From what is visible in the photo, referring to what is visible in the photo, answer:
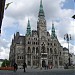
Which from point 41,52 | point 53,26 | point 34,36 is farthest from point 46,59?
point 53,26

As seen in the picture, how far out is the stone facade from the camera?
140250 mm

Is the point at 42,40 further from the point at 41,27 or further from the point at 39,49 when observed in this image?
the point at 41,27

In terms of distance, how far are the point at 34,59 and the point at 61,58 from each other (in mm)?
14762

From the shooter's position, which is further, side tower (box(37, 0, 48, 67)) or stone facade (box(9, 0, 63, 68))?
side tower (box(37, 0, 48, 67))

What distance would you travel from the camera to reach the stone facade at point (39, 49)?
5522 inches

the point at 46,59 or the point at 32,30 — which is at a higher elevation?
the point at 32,30

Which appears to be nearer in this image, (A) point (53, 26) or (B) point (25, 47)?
(B) point (25, 47)

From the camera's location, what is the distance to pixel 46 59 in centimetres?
14150

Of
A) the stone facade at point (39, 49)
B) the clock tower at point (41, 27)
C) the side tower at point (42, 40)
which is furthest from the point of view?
the clock tower at point (41, 27)

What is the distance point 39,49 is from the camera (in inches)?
5586

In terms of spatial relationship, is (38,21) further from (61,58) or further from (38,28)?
(61,58)

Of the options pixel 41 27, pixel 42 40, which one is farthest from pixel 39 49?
pixel 41 27

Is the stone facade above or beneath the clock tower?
beneath

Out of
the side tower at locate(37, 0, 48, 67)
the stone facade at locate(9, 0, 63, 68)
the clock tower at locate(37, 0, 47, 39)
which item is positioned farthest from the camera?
the clock tower at locate(37, 0, 47, 39)
